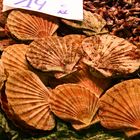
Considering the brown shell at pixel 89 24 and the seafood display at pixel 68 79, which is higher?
the brown shell at pixel 89 24


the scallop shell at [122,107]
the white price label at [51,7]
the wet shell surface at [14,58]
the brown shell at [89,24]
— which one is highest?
the white price label at [51,7]

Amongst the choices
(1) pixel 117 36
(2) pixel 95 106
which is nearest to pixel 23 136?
(2) pixel 95 106

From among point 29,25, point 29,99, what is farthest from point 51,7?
point 29,99

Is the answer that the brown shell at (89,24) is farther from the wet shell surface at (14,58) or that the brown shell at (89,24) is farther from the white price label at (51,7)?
the wet shell surface at (14,58)

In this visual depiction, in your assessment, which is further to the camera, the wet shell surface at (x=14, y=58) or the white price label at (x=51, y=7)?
the white price label at (x=51, y=7)

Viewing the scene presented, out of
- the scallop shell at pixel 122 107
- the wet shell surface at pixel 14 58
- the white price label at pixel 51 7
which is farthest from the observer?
the white price label at pixel 51 7

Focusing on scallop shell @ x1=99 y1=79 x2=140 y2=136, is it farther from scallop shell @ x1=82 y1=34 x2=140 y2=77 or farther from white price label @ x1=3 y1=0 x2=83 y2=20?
Result: white price label @ x1=3 y1=0 x2=83 y2=20

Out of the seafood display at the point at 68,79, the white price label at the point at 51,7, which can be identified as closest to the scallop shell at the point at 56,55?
the seafood display at the point at 68,79

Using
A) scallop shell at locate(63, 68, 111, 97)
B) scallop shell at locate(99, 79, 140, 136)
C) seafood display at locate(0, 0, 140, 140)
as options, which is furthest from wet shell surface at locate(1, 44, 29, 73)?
scallop shell at locate(99, 79, 140, 136)
